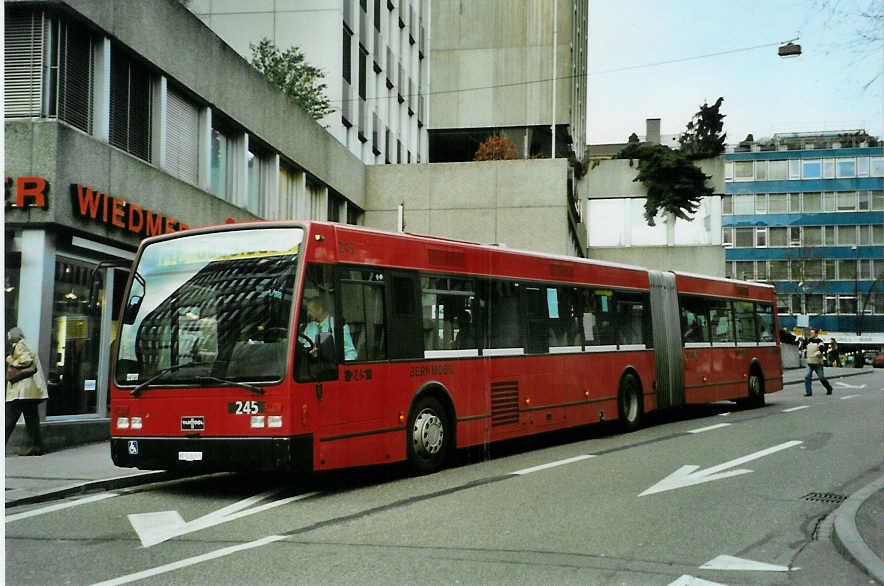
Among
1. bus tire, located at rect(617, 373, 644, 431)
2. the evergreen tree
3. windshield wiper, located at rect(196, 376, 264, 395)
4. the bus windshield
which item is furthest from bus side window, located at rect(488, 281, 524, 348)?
the evergreen tree

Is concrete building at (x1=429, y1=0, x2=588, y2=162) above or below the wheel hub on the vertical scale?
above

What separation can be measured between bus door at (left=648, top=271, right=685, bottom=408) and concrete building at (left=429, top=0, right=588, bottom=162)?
26.8m

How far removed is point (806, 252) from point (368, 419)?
95.7 m

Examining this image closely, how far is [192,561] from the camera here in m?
6.91

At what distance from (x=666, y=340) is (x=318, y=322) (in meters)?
10.4

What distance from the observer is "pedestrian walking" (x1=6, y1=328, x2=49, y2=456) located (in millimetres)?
13055

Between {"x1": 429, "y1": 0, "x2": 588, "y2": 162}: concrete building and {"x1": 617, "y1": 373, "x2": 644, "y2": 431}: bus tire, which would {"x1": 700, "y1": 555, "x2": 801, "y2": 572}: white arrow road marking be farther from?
{"x1": 429, "y1": 0, "x2": 588, "y2": 162}: concrete building

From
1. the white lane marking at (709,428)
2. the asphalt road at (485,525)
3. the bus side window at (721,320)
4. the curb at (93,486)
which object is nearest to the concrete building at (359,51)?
the bus side window at (721,320)

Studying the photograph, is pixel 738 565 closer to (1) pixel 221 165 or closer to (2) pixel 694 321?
(2) pixel 694 321

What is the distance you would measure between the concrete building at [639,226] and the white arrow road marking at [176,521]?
124ft

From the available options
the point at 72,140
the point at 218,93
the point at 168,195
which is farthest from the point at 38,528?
the point at 218,93

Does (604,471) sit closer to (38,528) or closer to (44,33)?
(38,528)

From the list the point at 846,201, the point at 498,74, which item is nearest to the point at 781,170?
the point at 846,201

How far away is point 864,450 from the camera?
14.3m
